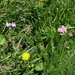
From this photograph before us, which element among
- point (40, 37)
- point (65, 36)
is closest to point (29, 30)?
point (40, 37)

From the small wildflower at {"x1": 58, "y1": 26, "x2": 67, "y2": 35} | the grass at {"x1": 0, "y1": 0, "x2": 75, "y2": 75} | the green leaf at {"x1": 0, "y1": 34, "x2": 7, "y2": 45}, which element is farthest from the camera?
the small wildflower at {"x1": 58, "y1": 26, "x2": 67, "y2": 35}

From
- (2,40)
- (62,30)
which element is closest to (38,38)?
(62,30)

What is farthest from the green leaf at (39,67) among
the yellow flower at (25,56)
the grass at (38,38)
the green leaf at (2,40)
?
the green leaf at (2,40)

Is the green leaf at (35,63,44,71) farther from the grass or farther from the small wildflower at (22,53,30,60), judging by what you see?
the small wildflower at (22,53,30,60)

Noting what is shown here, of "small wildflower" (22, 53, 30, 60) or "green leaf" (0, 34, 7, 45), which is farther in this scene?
"green leaf" (0, 34, 7, 45)

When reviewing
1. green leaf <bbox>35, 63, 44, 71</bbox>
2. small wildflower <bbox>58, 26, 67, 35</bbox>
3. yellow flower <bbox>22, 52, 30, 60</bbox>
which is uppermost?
small wildflower <bbox>58, 26, 67, 35</bbox>

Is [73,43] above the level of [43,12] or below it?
below

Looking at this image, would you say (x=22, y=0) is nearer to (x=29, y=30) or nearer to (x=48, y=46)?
(x=29, y=30)

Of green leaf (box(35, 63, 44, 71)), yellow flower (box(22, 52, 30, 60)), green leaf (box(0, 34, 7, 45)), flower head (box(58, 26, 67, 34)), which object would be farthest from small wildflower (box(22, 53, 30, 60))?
flower head (box(58, 26, 67, 34))
